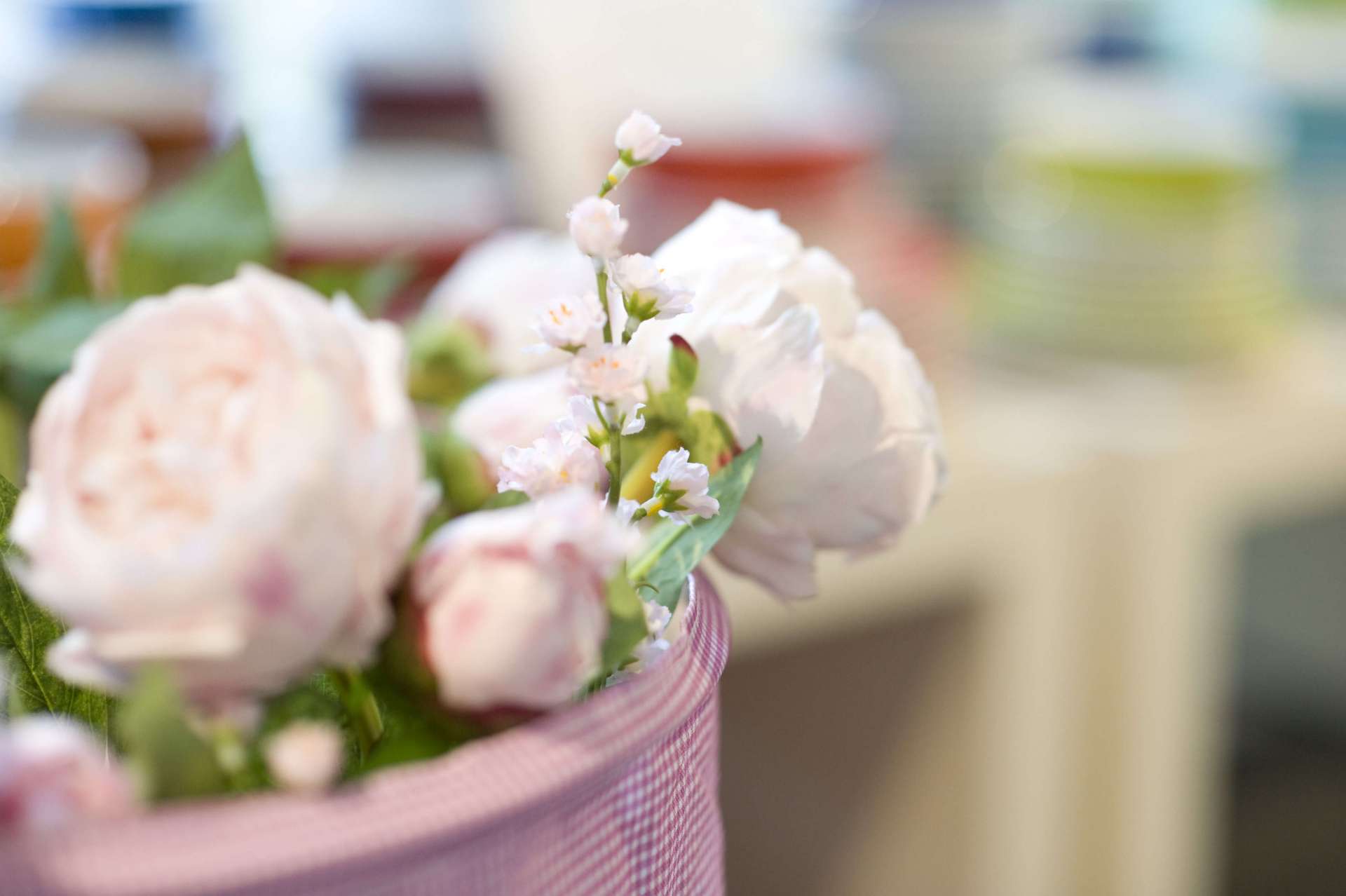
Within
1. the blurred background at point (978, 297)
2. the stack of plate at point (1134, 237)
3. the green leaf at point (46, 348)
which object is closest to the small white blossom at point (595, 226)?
the green leaf at point (46, 348)

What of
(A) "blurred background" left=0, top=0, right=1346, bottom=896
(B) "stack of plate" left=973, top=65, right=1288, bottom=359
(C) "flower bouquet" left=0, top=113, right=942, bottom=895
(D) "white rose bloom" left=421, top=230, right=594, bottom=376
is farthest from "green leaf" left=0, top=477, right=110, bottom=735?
(B) "stack of plate" left=973, top=65, right=1288, bottom=359

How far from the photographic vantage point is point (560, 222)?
38.6 inches

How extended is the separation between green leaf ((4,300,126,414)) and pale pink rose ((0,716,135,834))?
122 millimetres

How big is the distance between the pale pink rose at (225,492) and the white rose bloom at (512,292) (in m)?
0.12

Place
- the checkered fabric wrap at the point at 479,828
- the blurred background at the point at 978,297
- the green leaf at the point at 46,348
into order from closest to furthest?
the checkered fabric wrap at the point at 479,828
the green leaf at the point at 46,348
the blurred background at the point at 978,297

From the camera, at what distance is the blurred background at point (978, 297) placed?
804 millimetres

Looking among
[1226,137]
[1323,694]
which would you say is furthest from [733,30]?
[1323,694]

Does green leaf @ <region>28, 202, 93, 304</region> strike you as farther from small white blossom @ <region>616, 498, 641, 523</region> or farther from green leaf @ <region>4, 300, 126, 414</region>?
small white blossom @ <region>616, 498, 641, 523</region>

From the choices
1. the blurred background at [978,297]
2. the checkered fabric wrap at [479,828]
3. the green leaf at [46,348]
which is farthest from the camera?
Answer: the blurred background at [978,297]

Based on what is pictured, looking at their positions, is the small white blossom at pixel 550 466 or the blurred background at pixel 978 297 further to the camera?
the blurred background at pixel 978 297

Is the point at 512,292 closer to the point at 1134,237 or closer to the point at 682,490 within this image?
the point at 682,490

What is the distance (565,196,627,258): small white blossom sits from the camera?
0.49ft

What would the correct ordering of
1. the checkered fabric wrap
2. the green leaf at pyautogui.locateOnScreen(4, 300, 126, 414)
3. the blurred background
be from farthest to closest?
the blurred background, the green leaf at pyautogui.locateOnScreen(4, 300, 126, 414), the checkered fabric wrap

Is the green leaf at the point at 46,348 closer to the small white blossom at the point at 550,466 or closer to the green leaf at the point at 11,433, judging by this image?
the green leaf at the point at 11,433
